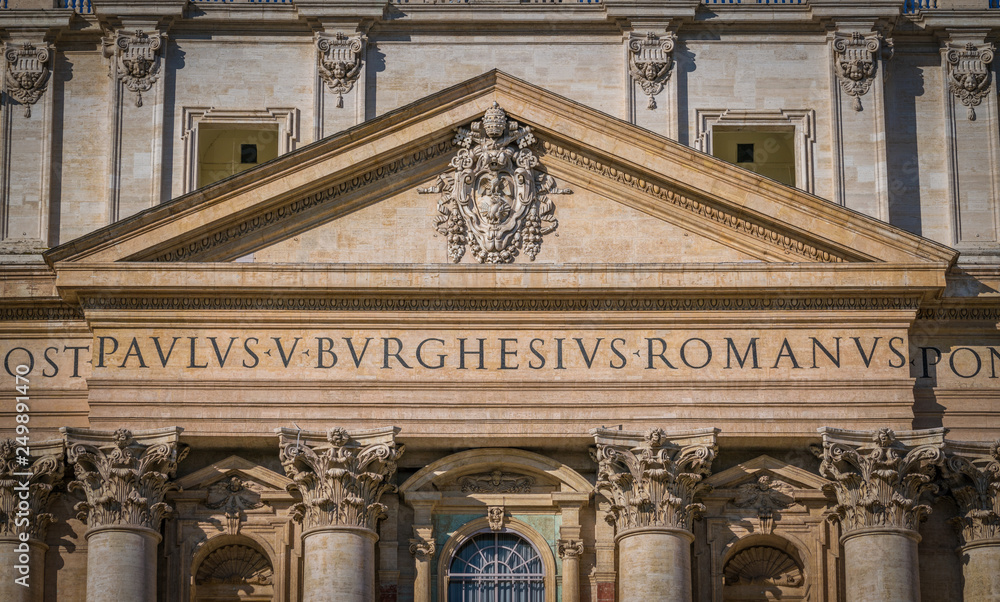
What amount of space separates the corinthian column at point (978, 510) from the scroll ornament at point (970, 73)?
836 centimetres

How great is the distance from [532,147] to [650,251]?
293 centimetres

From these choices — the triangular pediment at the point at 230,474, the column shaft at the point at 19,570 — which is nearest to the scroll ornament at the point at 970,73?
the triangular pediment at the point at 230,474

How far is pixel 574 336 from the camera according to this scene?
40.3m

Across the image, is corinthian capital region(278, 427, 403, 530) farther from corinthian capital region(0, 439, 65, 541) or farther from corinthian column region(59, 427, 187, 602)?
corinthian capital region(0, 439, 65, 541)

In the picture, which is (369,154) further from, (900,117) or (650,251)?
(900,117)

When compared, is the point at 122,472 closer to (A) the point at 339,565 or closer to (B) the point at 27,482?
(B) the point at 27,482

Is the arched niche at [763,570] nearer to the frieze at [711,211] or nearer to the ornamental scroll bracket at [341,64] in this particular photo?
the frieze at [711,211]

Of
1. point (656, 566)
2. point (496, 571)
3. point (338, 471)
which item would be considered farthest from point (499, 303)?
point (656, 566)

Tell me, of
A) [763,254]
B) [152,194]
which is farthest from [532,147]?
[152,194]

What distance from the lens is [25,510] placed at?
39.2 metres

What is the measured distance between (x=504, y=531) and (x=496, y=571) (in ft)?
2.41

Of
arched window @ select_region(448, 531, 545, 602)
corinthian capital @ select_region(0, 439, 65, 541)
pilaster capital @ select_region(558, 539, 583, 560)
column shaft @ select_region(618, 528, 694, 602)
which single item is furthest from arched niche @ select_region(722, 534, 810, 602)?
corinthian capital @ select_region(0, 439, 65, 541)

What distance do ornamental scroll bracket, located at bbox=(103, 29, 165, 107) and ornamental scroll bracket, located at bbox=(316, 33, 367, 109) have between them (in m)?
3.34

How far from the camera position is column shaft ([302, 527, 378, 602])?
38.1 m
